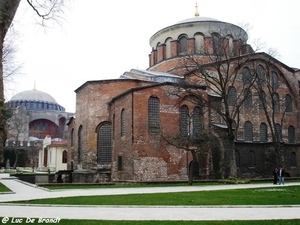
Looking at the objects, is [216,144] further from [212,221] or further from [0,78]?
[0,78]

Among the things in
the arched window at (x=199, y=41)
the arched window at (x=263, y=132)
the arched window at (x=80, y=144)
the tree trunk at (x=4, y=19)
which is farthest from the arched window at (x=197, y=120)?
the tree trunk at (x=4, y=19)

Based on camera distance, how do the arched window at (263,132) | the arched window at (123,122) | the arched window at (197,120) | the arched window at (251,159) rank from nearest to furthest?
the arched window at (123,122)
the arched window at (197,120)
the arched window at (251,159)
the arched window at (263,132)

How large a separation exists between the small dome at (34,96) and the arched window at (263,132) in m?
49.3

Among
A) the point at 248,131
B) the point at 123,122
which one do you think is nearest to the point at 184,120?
the point at 123,122

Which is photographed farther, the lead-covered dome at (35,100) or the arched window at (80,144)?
the lead-covered dome at (35,100)

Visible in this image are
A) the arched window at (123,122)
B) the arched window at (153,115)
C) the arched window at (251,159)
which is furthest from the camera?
the arched window at (251,159)

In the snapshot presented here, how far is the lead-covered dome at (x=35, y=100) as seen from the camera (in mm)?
70594

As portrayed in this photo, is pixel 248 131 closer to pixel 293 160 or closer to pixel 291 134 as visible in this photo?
pixel 293 160

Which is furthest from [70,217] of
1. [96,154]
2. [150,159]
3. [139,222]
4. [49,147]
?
[49,147]

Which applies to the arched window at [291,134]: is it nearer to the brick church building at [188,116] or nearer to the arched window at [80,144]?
the brick church building at [188,116]

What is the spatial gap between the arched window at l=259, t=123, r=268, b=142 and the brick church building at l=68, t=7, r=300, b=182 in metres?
0.10

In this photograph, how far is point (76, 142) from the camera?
33.6 meters

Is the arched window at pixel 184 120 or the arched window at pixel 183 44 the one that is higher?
the arched window at pixel 183 44

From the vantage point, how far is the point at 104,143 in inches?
1214
